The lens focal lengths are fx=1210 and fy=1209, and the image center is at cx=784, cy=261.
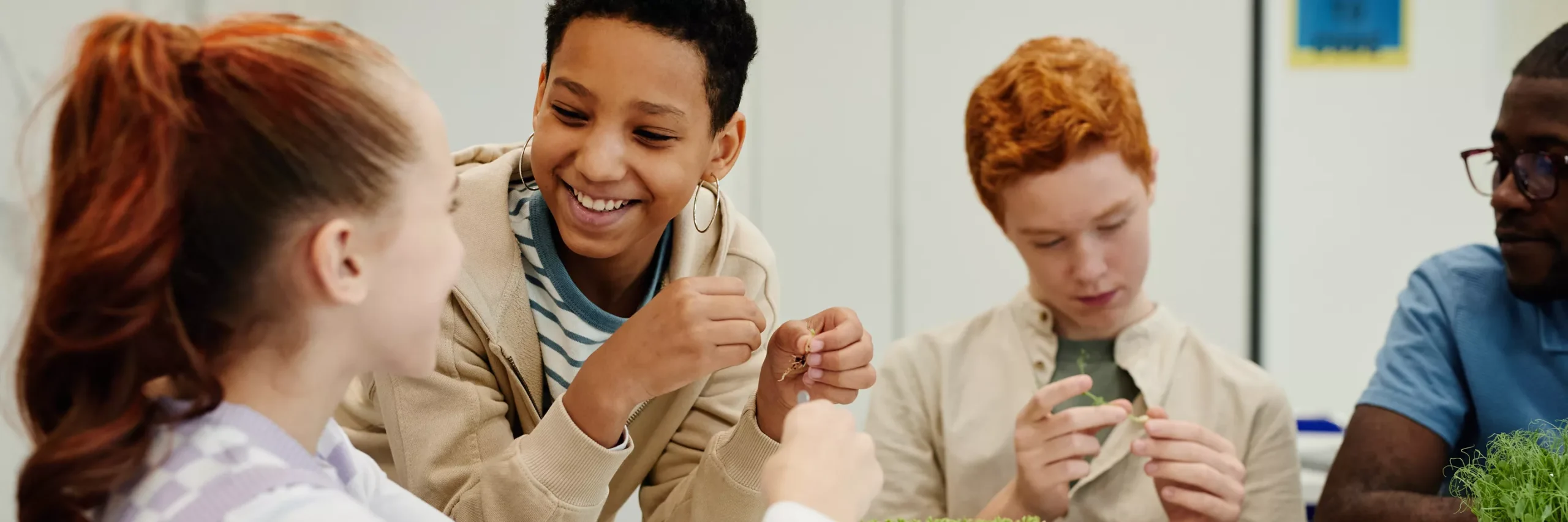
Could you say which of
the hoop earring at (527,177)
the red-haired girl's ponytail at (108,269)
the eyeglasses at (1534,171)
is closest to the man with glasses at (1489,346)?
the eyeglasses at (1534,171)

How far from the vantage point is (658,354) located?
3.67 ft

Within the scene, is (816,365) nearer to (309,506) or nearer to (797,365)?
(797,365)

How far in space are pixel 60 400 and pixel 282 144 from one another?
21 centimetres

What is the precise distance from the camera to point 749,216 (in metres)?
2.41

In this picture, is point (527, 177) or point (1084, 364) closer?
point (527, 177)

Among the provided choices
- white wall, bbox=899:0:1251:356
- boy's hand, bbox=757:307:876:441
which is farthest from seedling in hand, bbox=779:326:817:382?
white wall, bbox=899:0:1251:356

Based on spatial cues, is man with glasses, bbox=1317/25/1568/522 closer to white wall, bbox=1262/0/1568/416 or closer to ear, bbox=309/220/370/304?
ear, bbox=309/220/370/304

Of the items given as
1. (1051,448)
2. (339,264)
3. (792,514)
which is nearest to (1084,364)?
(1051,448)

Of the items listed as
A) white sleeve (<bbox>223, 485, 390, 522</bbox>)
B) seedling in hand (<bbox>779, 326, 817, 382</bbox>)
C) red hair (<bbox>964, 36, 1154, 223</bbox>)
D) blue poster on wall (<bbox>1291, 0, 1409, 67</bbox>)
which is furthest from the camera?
blue poster on wall (<bbox>1291, 0, 1409, 67</bbox>)

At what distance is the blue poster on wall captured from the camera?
2.70 m

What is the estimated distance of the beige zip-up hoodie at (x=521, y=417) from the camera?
1.12 metres

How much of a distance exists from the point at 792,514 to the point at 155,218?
17.1 inches

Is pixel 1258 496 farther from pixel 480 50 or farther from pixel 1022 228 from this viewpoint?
pixel 480 50

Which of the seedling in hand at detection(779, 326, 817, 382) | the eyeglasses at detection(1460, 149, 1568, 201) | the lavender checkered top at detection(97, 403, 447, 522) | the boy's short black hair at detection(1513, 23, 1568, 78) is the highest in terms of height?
the boy's short black hair at detection(1513, 23, 1568, 78)
